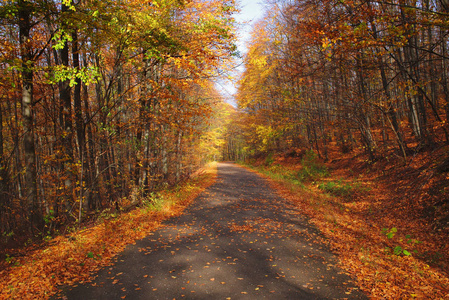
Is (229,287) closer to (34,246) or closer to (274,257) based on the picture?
(274,257)

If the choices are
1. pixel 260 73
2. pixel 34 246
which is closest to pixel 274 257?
pixel 34 246

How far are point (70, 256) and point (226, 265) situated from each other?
3363mm

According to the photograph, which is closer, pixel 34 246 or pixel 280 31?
pixel 34 246

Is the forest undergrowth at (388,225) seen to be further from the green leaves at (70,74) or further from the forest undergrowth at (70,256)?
the green leaves at (70,74)

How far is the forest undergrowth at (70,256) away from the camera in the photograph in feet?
13.5

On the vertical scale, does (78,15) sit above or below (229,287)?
above

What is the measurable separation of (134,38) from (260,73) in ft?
57.4

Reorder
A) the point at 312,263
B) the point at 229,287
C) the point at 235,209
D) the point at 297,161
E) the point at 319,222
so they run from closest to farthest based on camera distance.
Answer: the point at 229,287, the point at 312,263, the point at 319,222, the point at 235,209, the point at 297,161

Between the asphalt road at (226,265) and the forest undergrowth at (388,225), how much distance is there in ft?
1.71

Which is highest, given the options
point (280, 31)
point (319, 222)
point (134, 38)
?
point (280, 31)

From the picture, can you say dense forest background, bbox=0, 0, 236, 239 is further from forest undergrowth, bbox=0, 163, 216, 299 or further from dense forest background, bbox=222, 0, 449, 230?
dense forest background, bbox=222, 0, 449, 230

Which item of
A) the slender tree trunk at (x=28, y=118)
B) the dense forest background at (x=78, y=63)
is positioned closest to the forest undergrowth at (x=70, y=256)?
the dense forest background at (x=78, y=63)

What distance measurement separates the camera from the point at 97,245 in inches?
223

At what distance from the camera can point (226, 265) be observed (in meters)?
4.87
